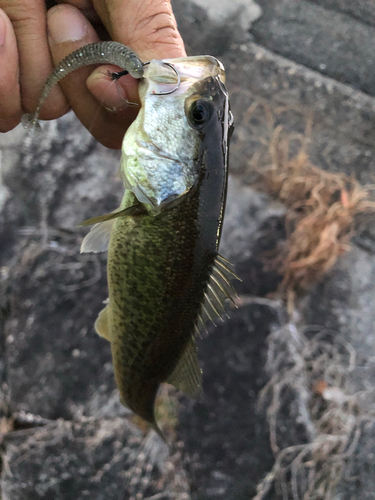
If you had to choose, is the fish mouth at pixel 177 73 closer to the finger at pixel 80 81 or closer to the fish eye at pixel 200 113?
the fish eye at pixel 200 113

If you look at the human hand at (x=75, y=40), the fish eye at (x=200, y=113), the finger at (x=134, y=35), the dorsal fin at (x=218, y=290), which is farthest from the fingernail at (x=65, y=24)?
the dorsal fin at (x=218, y=290)

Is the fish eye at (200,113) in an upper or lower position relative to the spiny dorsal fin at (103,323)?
upper

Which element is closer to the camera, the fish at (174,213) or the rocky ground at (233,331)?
the fish at (174,213)

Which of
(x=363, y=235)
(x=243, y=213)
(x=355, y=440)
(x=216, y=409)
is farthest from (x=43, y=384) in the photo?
(x=363, y=235)

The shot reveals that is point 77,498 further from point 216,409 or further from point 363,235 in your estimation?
point 363,235

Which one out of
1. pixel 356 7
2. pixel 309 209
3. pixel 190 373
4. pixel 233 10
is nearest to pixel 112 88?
pixel 190 373

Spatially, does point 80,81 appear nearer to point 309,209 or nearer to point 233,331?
point 233,331

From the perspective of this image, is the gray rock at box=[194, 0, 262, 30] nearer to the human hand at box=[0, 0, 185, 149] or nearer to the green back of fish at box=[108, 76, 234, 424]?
the human hand at box=[0, 0, 185, 149]
